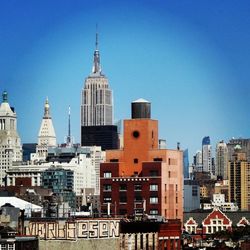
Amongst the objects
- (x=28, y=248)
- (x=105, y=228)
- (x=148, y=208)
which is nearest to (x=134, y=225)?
(x=105, y=228)

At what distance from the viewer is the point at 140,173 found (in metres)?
140

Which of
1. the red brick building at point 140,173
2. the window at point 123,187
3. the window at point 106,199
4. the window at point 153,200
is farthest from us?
the window at point 106,199

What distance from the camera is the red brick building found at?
139 meters

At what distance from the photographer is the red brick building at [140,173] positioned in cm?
13912

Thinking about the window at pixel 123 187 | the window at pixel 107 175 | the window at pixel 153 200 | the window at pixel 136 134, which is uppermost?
the window at pixel 136 134

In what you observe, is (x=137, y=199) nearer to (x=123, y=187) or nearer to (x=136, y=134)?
(x=123, y=187)

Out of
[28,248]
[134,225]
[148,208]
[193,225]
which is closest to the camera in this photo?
[28,248]

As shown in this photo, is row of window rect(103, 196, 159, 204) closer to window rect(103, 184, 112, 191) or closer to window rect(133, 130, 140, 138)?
window rect(103, 184, 112, 191)

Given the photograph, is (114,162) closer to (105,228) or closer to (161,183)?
(161,183)

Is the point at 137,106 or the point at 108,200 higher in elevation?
the point at 137,106

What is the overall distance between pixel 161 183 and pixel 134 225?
73.7 m

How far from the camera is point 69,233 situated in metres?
58.3

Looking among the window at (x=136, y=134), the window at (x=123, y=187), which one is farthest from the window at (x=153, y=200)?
the window at (x=136, y=134)

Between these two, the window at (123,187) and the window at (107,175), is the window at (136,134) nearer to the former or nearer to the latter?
the window at (107,175)
